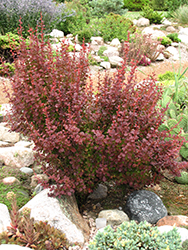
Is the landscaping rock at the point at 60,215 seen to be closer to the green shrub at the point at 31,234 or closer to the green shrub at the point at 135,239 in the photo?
the green shrub at the point at 31,234

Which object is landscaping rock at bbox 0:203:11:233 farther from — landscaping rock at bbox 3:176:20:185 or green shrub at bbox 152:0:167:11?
green shrub at bbox 152:0:167:11

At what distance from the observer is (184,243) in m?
2.21

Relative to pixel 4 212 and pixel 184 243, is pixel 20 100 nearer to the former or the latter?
pixel 4 212

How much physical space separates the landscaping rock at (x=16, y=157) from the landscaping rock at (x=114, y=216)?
1.34m

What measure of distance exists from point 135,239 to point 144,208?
794mm

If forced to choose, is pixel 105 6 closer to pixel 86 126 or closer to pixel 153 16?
pixel 153 16

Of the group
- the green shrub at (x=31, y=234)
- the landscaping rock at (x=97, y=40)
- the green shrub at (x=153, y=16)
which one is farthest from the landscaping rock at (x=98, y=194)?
the green shrub at (x=153, y=16)

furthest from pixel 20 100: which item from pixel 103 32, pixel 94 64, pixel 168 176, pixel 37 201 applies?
pixel 103 32

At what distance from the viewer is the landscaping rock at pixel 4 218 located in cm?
238

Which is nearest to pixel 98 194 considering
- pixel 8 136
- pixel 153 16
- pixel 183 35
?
pixel 8 136

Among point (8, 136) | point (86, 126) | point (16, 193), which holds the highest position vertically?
point (86, 126)

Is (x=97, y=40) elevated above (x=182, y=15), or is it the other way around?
(x=182, y=15)

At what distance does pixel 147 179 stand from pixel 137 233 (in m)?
0.85

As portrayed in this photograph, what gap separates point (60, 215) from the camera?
2457 millimetres
